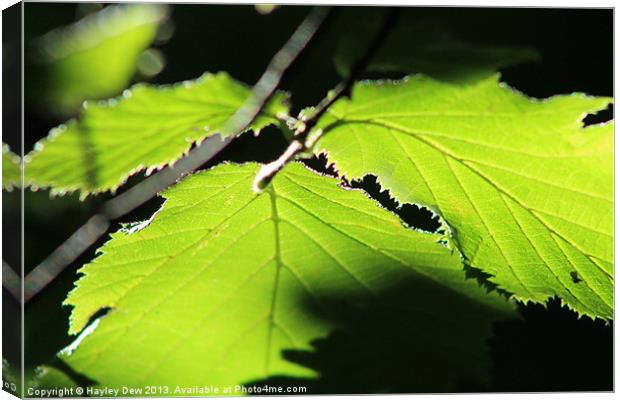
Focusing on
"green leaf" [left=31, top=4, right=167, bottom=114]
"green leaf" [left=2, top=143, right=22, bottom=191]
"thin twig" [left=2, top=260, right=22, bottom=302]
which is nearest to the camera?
"green leaf" [left=31, top=4, right=167, bottom=114]

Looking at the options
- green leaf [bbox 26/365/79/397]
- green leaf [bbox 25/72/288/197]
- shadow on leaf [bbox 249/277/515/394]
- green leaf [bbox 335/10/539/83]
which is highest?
green leaf [bbox 335/10/539/83]

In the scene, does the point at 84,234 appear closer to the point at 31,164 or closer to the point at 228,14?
the point at 31,164

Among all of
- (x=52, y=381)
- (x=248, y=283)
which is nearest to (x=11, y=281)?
(x=52, y=381)

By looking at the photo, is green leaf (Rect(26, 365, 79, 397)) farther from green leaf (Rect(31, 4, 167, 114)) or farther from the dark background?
green leaf (Rect(31, 4, 167, 114))

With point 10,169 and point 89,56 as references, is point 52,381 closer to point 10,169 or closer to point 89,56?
point 10,169

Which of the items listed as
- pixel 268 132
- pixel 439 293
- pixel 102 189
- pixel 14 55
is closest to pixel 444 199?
pixel 439 293

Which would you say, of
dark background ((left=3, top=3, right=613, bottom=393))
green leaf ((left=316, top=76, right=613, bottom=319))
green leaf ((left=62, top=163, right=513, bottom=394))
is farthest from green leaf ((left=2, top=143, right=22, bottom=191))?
green leaf ((left=316, top=76, right=613, bottom=319))
